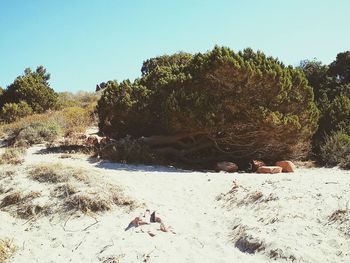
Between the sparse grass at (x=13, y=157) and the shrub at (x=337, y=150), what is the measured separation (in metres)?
8.59

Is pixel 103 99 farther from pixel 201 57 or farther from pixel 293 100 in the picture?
pixel 293 100

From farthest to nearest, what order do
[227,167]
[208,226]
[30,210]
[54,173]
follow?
[227,167] → [54,173] → [30,210] → [208,226]

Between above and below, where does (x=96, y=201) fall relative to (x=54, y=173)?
below

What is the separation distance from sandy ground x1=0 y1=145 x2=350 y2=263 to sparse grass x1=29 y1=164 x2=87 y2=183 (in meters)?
0.24

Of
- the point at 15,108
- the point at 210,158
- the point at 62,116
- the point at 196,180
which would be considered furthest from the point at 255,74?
the point at 15,108

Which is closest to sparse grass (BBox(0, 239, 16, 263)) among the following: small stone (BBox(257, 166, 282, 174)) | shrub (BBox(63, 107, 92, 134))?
small stone (BBox(257, 166, 282, 174))

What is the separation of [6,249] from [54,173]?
9.03 ft

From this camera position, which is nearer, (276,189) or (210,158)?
(276,189)

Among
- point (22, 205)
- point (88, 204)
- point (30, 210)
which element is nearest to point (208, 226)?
point (88, 204)

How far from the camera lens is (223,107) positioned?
12.5 metres

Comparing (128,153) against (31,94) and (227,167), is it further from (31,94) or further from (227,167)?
(31,94)

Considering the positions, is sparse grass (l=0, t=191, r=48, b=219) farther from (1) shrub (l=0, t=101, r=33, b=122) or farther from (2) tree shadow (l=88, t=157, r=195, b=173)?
(1) shrub (l=0, t=101, r=33, b=122)

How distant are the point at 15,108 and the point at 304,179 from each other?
16177mm

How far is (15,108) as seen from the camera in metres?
21.5
